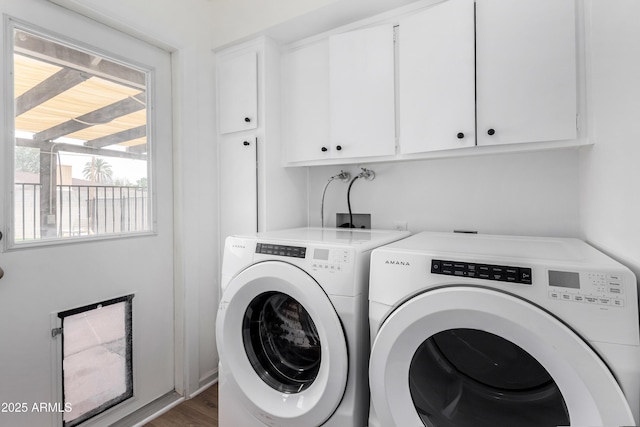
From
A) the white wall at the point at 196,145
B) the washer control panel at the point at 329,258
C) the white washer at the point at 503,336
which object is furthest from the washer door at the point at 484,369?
the white wall at the point at 196,145

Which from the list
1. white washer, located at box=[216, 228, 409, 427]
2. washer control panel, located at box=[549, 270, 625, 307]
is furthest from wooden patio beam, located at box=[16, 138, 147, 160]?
washer control panel, located at box=[549, 270, 625, 307]

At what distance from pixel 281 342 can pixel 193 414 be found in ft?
2.80

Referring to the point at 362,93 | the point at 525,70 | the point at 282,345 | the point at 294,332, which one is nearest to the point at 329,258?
the point at 294,332

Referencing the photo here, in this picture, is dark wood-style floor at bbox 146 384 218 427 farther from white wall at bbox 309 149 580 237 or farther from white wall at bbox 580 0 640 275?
white wall at bbox 580 0 640 275

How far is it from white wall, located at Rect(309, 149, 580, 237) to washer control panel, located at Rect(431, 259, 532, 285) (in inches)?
32.9

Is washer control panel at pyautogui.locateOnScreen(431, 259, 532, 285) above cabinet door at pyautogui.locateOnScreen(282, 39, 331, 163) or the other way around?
the other way around

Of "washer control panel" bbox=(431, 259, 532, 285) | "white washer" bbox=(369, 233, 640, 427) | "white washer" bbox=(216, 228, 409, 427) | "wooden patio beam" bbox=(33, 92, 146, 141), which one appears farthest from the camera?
"wooden patio beam" bbox=(33, 92, 146, 141)

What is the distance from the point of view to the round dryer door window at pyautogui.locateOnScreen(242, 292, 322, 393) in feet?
4.29

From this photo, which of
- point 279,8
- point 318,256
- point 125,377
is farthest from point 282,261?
point 279,8

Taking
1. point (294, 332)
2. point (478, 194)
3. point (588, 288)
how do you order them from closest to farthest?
point (588, 288) < point (294, 332) < point (478, 194)

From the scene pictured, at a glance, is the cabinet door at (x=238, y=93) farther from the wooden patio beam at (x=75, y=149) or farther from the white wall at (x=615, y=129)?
the white wall at (x=615, y=129)

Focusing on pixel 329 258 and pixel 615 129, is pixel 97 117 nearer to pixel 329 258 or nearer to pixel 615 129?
pixel 329 258

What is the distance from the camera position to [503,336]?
0.84m

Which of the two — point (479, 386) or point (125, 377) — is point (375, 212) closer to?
point (479, 386)
